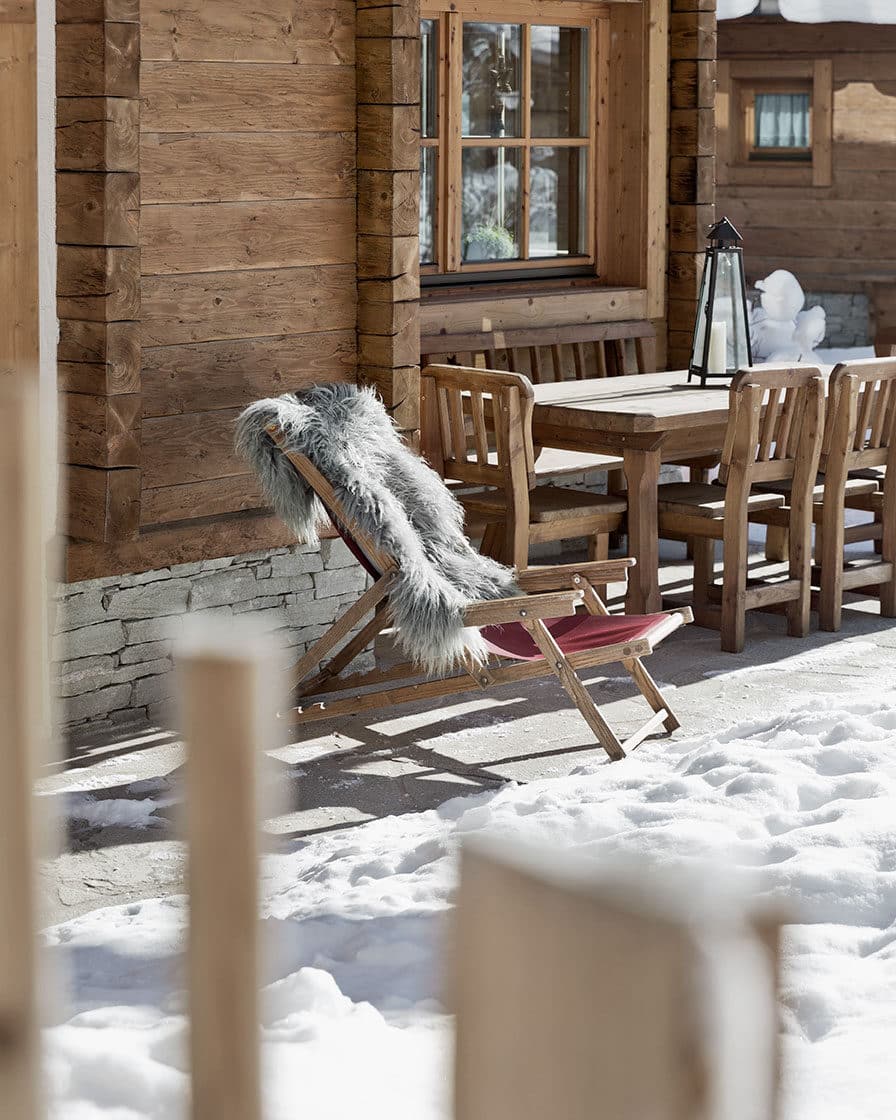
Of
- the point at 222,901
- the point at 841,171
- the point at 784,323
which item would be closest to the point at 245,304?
the point at 222,901

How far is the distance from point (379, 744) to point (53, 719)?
3.28ft

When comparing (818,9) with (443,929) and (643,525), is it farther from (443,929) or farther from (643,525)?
(443,929)

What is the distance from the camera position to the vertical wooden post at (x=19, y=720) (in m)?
0.82

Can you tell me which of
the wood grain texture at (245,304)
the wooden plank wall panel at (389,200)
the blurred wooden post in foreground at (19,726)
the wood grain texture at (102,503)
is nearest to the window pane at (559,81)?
the wooden plank wall panel at (389,200)

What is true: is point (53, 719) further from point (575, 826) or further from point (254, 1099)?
point (254, 1099)

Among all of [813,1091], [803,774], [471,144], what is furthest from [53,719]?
[471,144]

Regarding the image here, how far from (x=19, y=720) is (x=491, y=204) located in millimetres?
7445

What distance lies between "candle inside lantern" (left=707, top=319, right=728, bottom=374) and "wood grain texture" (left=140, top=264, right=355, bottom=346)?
1888 mm

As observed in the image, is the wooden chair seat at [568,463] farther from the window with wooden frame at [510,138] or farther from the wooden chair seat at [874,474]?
the window with wooden frame at [510,138]

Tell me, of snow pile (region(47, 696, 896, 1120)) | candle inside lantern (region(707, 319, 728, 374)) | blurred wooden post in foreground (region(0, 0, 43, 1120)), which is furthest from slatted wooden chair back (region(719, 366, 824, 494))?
blurred wooden post in foreground (region(0, 0, 43, 1120))

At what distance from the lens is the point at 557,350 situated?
8.01m

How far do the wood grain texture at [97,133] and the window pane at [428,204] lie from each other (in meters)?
2.89

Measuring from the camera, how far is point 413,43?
224 inches

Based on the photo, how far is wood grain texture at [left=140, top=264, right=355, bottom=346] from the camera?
5281mm
